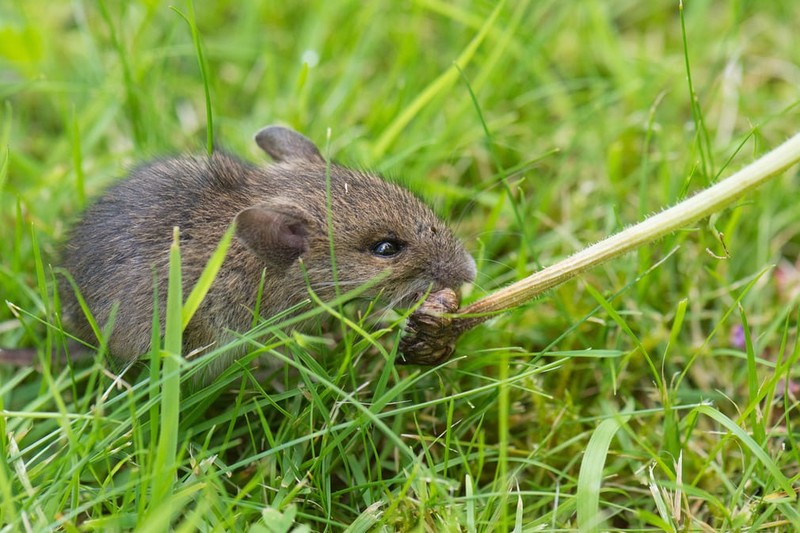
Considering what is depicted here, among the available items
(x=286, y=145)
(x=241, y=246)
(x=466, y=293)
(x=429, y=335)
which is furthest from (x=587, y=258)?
(x=286, y=145)

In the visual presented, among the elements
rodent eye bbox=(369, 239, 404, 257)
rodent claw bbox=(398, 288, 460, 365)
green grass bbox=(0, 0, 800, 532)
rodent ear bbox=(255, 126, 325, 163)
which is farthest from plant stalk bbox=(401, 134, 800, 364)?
rodent ear bbox=(255, 126, 325, 163)

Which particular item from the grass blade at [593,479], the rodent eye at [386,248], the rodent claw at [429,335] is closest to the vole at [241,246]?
the rodent eye at [386,248]

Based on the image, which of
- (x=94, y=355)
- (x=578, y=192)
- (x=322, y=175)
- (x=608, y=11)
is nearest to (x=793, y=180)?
(x=578, y=192)

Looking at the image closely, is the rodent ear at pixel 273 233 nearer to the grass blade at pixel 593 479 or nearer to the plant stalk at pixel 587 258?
the plant stalk at pixel 587 258

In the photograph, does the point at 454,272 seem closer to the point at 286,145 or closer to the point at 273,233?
the point at 273,233

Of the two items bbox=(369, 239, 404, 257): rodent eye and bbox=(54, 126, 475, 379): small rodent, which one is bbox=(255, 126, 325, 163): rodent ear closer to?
bbox=(54, 126, 475, 379): small rodent

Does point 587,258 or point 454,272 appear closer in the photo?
point 587,258

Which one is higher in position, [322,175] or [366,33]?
[366,33]

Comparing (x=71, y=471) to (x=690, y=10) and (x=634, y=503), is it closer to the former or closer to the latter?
(x=634, y=503)
